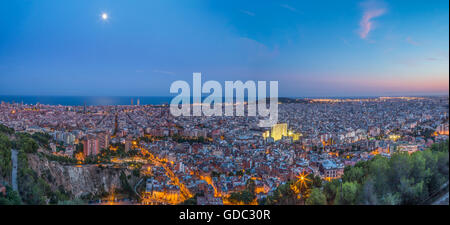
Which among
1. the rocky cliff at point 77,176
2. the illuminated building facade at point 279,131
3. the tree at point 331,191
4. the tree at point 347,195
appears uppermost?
the tree at point 347,195

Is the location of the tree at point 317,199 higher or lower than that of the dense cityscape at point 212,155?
higher

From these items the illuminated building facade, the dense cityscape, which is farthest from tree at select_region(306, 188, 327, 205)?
the illuminated building facade

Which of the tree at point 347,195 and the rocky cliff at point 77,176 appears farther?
the rocky cliff at point 77,176

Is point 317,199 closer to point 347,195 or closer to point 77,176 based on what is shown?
point 347,195

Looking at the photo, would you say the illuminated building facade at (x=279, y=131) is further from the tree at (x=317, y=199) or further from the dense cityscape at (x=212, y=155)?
the tree at (x=317, y=199)

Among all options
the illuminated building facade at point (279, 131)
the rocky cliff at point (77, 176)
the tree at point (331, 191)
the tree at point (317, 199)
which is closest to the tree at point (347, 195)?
the tree at point (317, 199)

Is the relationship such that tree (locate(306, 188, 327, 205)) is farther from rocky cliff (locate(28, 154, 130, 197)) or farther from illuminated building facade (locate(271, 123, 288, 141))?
illuminated building facade (locate(271, 123, 288, 141))

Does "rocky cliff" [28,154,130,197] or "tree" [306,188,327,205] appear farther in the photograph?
"rocky cliff" [28,154,130,197]
